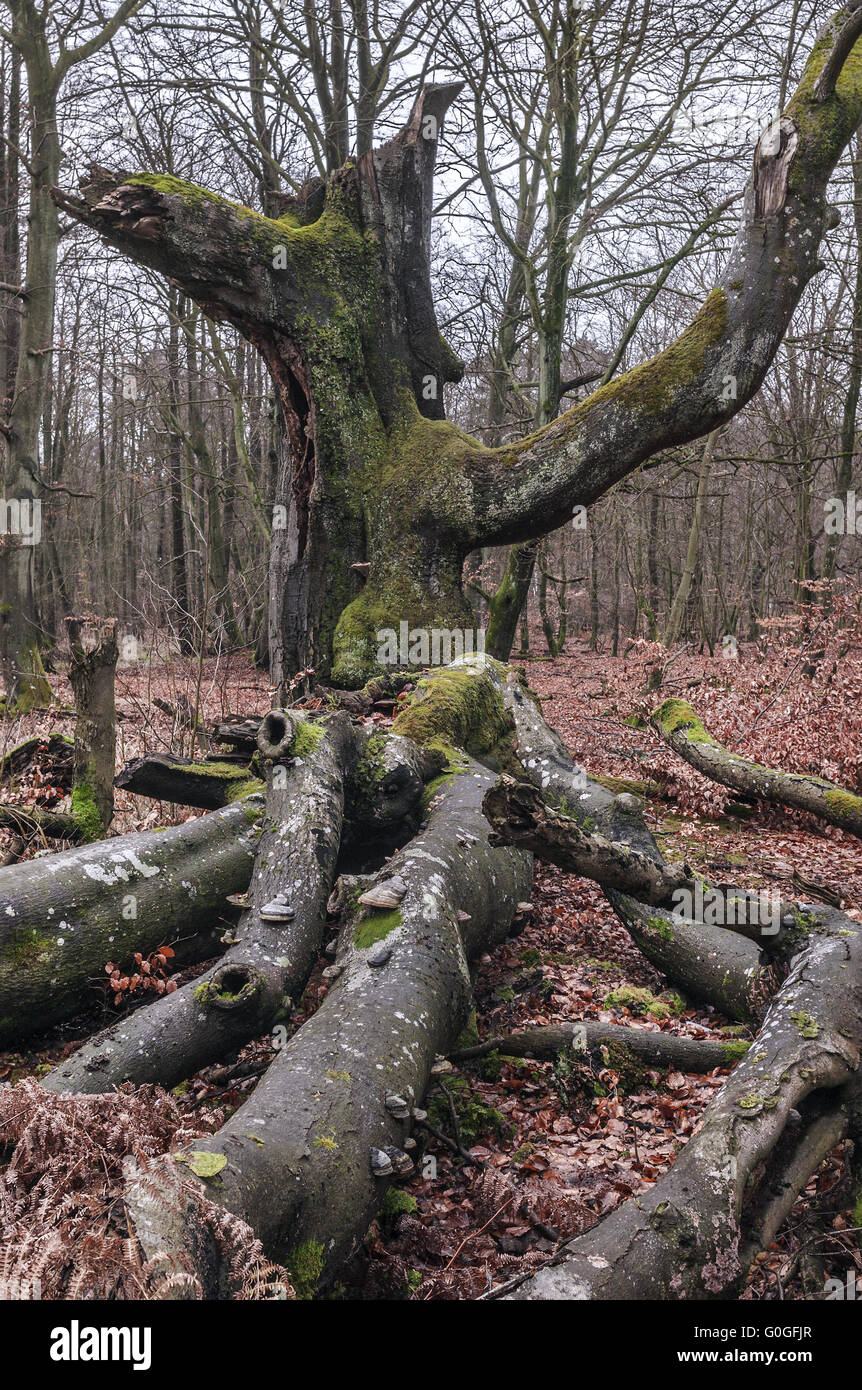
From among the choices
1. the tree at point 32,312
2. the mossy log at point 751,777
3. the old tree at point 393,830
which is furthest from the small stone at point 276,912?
the tree at point 32,312

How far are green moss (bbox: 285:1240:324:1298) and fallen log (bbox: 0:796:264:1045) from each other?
1.69 metres

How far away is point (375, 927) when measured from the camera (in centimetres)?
341

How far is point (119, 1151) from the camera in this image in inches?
88.4

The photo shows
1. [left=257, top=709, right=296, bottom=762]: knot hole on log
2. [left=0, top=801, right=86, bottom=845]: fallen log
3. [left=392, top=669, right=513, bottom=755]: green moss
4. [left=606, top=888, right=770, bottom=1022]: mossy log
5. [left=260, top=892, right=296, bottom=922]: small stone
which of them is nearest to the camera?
[left=260, top=892, right=296, bottom=922]: small stone

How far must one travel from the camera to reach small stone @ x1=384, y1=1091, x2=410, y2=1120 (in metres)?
2.53

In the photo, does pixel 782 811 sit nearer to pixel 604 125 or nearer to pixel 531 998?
pixel 531 998

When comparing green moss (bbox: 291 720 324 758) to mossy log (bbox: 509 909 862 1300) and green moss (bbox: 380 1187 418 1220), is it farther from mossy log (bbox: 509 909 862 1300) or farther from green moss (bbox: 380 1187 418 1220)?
mossy log (bbox: 509 909 862 1300)

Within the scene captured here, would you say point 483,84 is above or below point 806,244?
above

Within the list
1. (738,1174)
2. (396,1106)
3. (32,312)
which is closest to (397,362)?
(396,1106)

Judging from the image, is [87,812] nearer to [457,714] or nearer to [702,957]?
[457,714]

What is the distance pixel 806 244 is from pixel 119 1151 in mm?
7070

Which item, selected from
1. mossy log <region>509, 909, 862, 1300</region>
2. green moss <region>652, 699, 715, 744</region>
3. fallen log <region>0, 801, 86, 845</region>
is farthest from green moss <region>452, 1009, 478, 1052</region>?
green moss <region>652, 699, 715, 744</region>

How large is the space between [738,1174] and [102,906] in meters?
2.62
